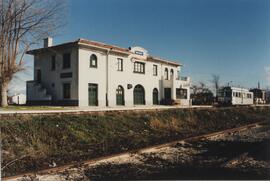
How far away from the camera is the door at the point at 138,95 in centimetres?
3170

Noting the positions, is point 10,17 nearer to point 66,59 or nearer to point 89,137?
point 66,59

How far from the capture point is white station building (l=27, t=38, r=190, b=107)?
84.2ft

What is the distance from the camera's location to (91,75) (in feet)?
86.5

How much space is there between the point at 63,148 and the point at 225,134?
8477 mm

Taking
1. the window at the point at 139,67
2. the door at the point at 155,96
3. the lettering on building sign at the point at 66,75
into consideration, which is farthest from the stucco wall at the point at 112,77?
the lettering on building sign at the point at 66,75

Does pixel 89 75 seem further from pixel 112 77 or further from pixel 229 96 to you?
pixel 229 96

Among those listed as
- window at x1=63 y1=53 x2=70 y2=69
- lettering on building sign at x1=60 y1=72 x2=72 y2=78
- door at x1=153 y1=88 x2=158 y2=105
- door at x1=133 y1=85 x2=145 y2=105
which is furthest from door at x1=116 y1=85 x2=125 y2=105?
door at x1=153 y1=88 x2=158 y2=105

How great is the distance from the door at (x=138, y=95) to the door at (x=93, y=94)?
5.91 metres

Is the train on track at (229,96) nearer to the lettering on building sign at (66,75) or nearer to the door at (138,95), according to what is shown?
the door at (138,95)

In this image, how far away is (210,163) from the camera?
7.99 metres

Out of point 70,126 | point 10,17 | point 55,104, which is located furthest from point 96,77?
point 70,126

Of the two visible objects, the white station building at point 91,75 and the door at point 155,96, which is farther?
the door at point 155,96

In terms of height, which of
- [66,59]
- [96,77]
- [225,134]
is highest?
[66,59]

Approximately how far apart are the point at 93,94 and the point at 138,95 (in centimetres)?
698
